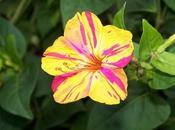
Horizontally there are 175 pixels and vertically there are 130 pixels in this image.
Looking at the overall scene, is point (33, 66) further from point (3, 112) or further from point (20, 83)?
point (3, 112)

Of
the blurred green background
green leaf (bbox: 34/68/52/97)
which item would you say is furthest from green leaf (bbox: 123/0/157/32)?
green leaf (bbox: 34/68/52/97)

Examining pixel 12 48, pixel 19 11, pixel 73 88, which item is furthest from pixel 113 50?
pixel 19 11

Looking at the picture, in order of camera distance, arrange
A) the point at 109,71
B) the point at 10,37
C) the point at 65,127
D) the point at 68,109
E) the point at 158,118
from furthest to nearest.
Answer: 1. the point at 65,127
2. the point at 68,109
3. the point at 10,37
4. the point at 158,118
5. the point at 109,71

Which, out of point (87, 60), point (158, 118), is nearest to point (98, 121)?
point (158, 118)

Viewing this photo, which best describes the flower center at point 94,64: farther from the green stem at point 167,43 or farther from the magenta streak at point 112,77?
the green stem at point 167,43

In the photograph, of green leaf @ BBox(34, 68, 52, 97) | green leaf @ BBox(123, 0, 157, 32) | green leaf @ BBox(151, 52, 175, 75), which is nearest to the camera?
green leaf @ BBox(151, 52, 175, 75)

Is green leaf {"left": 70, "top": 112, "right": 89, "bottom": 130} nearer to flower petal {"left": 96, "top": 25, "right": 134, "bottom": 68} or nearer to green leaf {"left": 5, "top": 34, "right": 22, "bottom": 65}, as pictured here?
green leaf {"left": 5, "top": 34, "right": 22, "bottom": 65}
